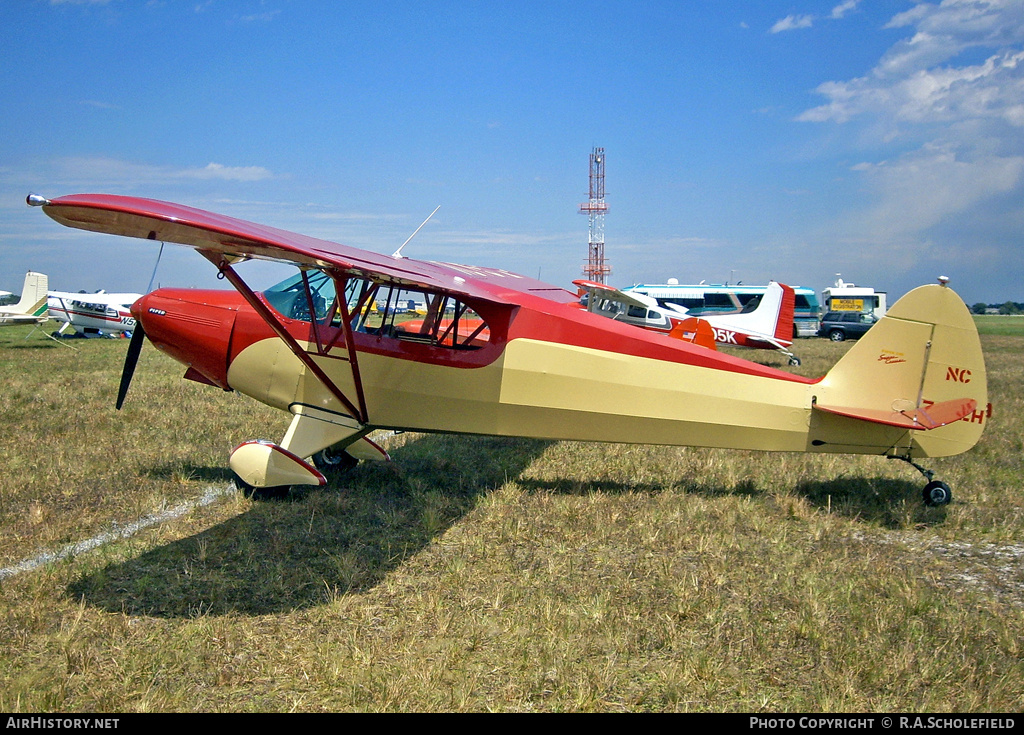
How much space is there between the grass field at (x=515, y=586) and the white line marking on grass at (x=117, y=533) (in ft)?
0.15

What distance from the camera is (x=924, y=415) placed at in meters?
5.32

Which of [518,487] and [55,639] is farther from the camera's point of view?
[518,487]

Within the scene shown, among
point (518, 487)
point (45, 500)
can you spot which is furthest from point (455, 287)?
point (45, 500)

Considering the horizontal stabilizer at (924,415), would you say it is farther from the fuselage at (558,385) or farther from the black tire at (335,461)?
the black tire at (335,461)

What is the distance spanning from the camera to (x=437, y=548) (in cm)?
479

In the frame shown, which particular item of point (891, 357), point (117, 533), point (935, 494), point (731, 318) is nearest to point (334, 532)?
point (117, 533)

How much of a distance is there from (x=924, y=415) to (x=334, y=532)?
14.8 ft

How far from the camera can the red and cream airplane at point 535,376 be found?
211 inches

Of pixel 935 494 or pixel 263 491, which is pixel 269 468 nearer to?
pixel 263 491

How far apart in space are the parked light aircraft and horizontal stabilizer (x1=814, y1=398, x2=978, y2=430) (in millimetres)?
13907

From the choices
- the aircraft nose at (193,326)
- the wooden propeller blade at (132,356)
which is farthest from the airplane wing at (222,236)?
the wooden propeller blade at (132,356)

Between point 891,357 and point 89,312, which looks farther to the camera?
point 89,312

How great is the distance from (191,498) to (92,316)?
24.1 metres

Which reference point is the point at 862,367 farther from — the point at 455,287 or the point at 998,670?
the point at 455,287
